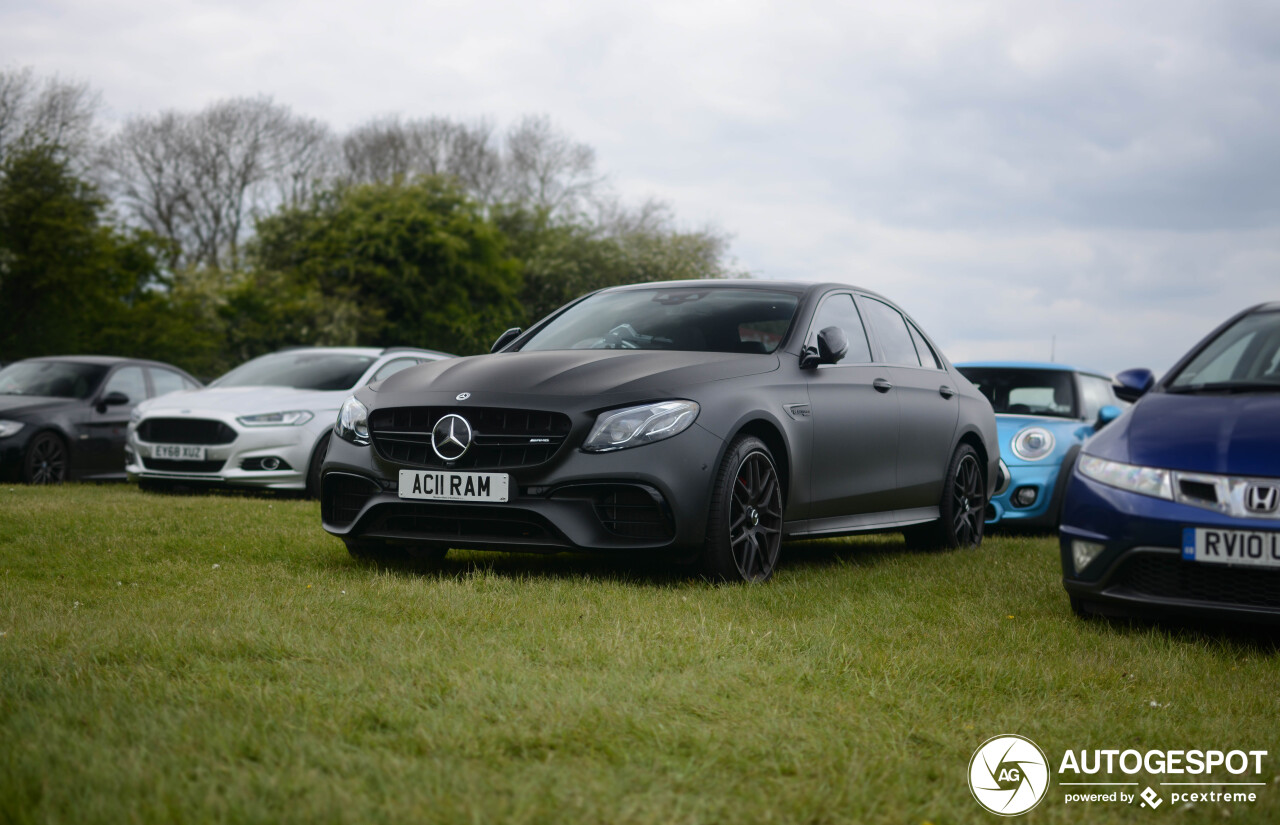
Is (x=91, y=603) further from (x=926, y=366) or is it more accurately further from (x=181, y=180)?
(x=181, y=180)

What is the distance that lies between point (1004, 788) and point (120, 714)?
7.22ft

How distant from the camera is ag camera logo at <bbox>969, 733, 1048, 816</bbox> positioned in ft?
9.45

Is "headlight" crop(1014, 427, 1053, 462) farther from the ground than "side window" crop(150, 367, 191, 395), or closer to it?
closer to it

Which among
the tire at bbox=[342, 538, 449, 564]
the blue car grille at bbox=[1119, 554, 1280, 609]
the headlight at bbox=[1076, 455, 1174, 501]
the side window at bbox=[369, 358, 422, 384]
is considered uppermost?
the side window at bbox=[369, 358, 422, 384]

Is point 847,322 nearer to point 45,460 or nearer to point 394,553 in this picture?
point 394,553

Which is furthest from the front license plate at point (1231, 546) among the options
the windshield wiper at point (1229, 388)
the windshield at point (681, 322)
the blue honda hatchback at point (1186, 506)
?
the windshield at point (681, 322)

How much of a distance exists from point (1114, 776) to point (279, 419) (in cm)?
913

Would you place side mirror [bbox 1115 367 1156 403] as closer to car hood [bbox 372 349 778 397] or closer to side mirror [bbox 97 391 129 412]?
car hood [bbox 372 349 778 397]

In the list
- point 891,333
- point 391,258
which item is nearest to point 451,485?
point 891,333

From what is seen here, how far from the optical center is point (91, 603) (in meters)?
5.01

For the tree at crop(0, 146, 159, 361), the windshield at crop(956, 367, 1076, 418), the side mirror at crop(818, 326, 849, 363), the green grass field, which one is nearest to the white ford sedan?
the green grass field

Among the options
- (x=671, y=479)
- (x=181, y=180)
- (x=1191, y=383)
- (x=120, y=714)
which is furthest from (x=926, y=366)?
(x=181, y=180)

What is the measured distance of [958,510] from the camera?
8.36 meters

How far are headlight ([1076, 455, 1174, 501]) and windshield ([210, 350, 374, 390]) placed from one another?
316 inches
